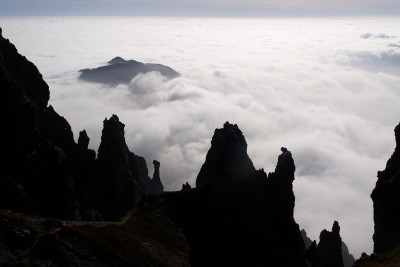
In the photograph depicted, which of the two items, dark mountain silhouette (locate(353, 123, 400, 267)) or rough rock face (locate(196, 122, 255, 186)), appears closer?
dark mountain silhouette (locate(353, 123, 400, 267))

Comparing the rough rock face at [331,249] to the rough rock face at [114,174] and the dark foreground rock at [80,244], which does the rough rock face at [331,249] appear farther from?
the rough rock face at [114,174]

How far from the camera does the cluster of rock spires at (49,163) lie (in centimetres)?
6134

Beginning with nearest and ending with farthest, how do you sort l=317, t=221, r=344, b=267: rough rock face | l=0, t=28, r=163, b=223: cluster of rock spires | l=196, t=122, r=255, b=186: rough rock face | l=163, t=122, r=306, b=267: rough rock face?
l=0, t=28, r=163, b=223: cluster of rock spires
l=163, t=122, r=306, b=267: rough rock face
l=196, t=122, r=255, b=186: rough rock face
l=317, t=221, r=344, b=267: rough rock face

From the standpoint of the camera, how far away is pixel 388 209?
6850 cm

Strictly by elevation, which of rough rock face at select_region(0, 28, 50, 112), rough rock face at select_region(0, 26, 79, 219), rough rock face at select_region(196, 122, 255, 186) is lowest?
rough rock face at select_region(0, 26, 79, 219)

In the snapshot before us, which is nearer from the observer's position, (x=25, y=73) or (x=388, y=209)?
(x=388, y=209)

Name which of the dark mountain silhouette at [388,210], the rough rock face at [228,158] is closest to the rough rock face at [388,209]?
the dark mountain silhouette at [388,210]

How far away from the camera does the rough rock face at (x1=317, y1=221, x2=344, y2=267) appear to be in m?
85.8

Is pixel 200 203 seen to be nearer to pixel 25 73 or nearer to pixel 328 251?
pixel 328 251

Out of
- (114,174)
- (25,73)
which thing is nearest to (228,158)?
(114,174)

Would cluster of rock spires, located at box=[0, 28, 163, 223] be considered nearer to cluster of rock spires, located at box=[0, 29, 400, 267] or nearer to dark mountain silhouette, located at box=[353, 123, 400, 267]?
cluster of rock spires, located at box=[0, 29, 400, 267]

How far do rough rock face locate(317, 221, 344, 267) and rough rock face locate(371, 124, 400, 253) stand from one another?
52.4ft

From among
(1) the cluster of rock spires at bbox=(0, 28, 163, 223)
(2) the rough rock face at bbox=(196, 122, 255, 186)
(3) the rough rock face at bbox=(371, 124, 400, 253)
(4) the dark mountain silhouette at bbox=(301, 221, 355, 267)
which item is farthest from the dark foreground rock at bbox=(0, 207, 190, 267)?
(4) the dark mountain silhouette at bbox=(301, 221, 355, 267)

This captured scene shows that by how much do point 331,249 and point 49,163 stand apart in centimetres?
6697
